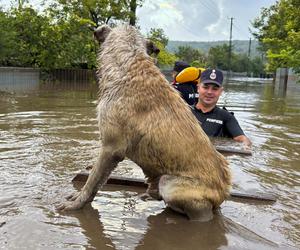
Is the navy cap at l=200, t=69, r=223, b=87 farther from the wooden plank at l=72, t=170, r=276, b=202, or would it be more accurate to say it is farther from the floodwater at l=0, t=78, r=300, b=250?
the wooden plank at l=72, t=170, r=276, b=202

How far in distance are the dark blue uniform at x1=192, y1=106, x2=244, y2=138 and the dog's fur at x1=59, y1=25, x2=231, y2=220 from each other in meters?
1.92

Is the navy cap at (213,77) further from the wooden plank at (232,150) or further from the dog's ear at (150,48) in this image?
the wooden plank at (232,150)

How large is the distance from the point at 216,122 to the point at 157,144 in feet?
7.60

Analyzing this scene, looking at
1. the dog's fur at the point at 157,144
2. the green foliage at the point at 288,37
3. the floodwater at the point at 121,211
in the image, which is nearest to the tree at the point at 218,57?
the green foliage at the point at 288,37

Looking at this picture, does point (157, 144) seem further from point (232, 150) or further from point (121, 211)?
point (232, 150)

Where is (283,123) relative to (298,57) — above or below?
below

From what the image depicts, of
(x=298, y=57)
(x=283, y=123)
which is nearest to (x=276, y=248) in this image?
(x=283, y=123)

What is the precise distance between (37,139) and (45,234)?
478cm

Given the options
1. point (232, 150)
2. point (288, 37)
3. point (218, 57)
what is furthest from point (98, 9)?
point (218, 57)

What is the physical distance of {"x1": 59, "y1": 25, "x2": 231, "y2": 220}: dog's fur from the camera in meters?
4.18

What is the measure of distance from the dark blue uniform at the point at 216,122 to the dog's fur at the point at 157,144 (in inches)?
75.7

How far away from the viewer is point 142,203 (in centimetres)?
473

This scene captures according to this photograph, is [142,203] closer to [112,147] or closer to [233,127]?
[112,147]

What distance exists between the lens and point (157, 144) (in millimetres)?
4195
